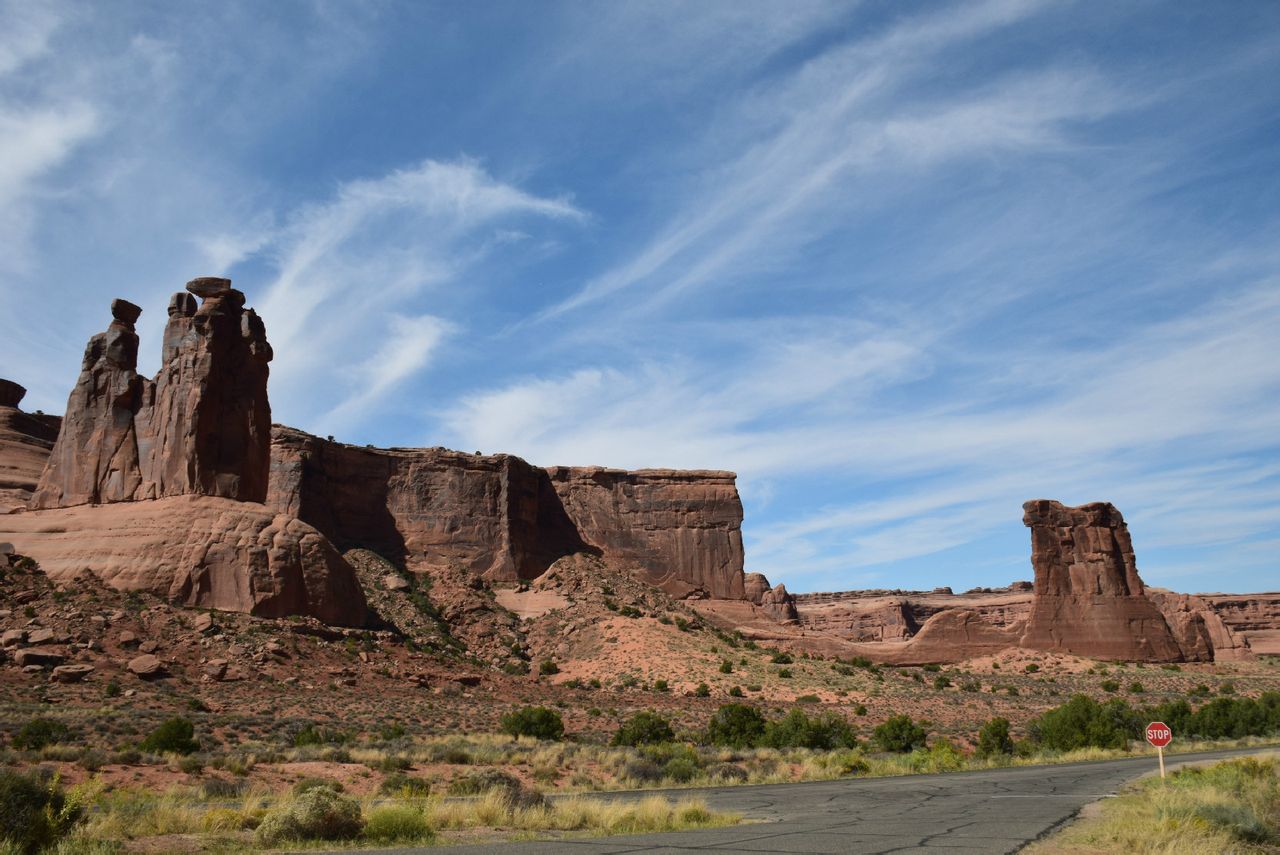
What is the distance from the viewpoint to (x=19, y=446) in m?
61.4

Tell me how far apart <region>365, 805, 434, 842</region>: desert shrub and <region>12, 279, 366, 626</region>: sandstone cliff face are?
110ft

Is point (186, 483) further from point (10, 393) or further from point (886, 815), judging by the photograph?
point (886, 815)

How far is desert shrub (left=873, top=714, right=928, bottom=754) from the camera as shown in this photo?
34906mm

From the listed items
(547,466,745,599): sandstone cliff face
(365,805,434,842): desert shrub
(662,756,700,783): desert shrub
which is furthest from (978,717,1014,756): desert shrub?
(547,466,745,599): sandstone cliff face

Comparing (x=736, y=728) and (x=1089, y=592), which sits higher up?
(x=1089, y=592)

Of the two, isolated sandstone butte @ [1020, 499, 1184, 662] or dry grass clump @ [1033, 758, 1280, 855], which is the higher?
isolated sandstone butte @ [1020, 499, 1184, 662]

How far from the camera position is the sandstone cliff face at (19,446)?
183 feet

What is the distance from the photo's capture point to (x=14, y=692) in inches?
1262

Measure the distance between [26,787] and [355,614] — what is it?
3873cm

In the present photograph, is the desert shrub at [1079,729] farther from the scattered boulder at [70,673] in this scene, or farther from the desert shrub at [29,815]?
the scattered boulder at [70,673]

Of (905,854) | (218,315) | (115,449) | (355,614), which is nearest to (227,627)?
(355,614)

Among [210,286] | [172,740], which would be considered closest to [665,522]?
[210,286]

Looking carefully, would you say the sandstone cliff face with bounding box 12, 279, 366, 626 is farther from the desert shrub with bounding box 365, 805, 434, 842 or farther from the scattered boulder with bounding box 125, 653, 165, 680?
the desert shrub with bounding box 365, 805, 434, 842

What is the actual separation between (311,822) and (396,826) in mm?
1138
